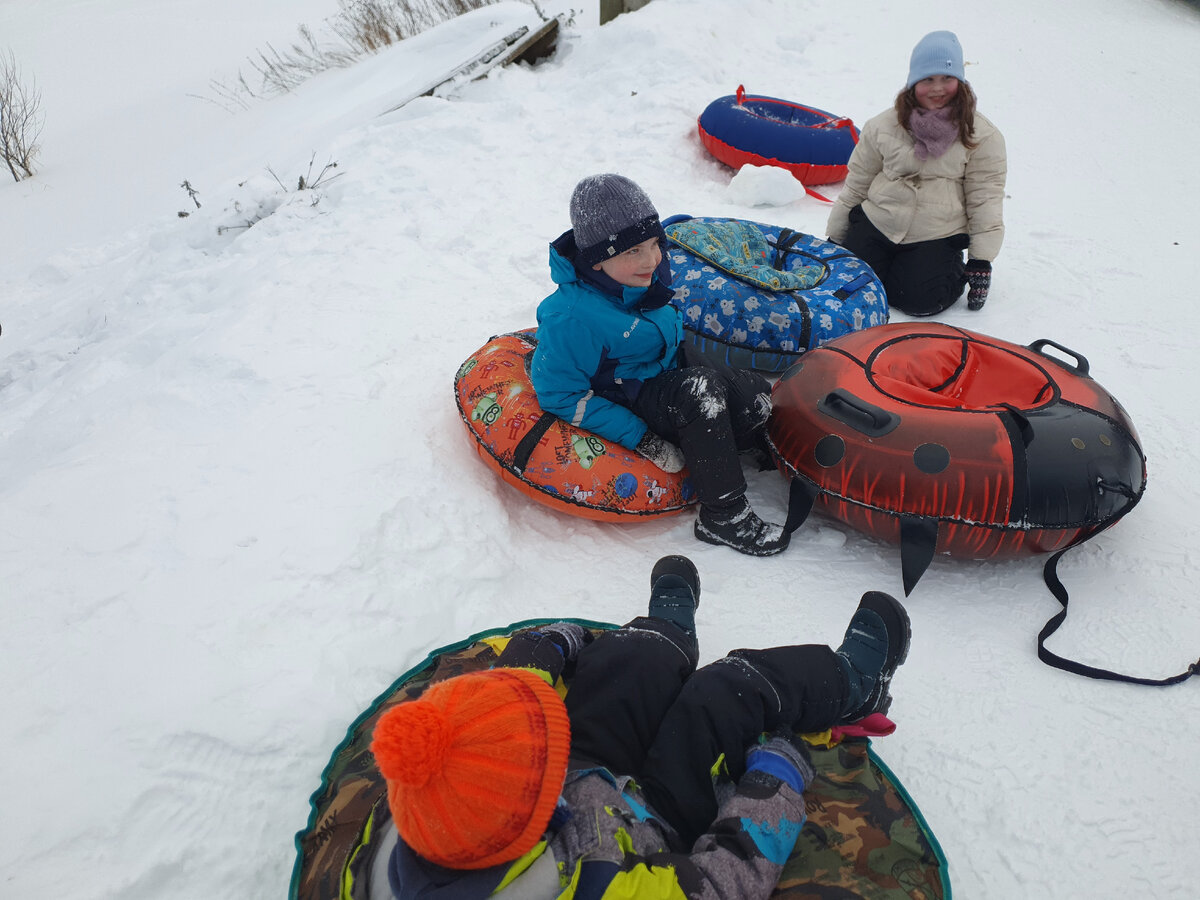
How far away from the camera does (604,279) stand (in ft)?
7.92

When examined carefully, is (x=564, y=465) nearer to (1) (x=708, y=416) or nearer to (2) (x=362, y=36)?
(1) (x=708, y=416)

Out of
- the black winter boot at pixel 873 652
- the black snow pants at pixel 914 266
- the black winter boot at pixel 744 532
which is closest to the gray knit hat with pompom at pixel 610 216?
the black winter boot at pixel 744 532

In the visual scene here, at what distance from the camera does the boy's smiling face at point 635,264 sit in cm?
235

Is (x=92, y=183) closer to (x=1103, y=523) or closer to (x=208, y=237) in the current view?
(x=208, y=237)

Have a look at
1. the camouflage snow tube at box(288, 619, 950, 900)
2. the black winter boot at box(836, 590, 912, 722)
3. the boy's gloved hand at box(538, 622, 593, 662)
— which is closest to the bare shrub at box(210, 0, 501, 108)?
the boy's gloved hand at box(538, 622, 593, 662)

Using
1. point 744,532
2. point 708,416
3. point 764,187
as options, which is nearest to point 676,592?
point 744,532

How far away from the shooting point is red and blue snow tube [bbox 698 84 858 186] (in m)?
5.07

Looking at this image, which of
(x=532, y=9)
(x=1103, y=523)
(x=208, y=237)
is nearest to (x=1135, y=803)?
(x=1103, y=523)

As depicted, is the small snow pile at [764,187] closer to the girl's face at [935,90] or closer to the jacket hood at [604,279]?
the girl's face at [935,90]

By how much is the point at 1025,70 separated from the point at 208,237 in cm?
693

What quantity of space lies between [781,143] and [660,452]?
135 inches

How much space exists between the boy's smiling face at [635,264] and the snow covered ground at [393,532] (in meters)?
0.87

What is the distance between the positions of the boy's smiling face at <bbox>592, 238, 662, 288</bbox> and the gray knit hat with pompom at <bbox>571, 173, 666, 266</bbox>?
22 millimetres

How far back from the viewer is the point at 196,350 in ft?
9.71
